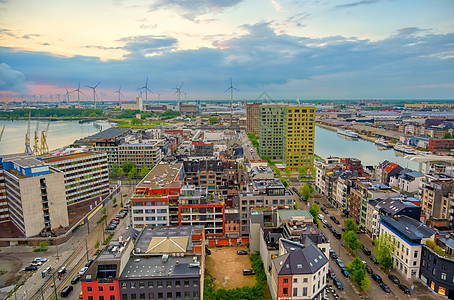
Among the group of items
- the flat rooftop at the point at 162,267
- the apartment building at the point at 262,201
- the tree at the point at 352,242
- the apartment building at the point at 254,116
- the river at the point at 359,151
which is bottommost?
the river at the point at 359,151

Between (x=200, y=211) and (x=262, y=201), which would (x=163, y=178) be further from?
(x=262, y=201)

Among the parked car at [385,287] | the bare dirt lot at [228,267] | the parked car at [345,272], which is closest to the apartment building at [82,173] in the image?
the bare dirt lot at [228,267]

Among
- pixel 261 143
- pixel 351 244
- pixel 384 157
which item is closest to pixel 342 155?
pixel 384 157

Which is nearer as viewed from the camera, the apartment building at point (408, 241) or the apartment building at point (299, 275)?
the apartment building at point (299, 275)

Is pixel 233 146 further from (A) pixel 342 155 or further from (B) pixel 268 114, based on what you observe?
(A) pixel 342 155

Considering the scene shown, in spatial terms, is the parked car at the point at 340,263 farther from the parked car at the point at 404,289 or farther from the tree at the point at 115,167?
the tree at the point at 115,167

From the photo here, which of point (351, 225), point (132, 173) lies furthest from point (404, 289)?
point (132, 173)

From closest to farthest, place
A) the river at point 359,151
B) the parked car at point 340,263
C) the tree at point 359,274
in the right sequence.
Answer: the tree at point 359,274 → the parked car at point 340,263 → the river at point 359,151
